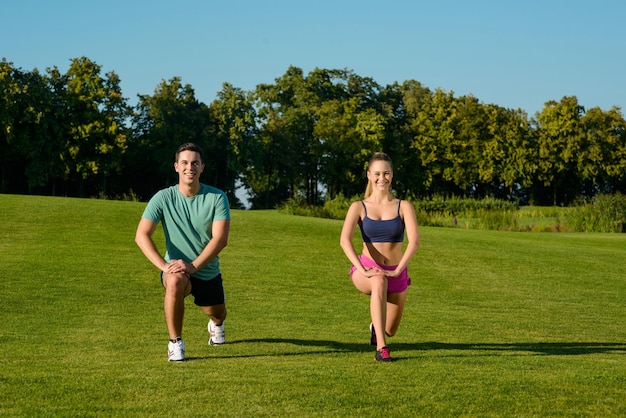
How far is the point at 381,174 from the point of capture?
796 centimetres

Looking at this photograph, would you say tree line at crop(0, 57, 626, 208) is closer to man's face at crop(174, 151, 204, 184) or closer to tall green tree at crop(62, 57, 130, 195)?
tall green tree at crop(62, 57, 130, 195)

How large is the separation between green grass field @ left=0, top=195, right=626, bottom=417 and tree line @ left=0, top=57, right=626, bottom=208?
41.4m

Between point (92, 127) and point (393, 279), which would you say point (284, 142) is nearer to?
→ point (92, 127)

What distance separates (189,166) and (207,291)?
128 centimetres

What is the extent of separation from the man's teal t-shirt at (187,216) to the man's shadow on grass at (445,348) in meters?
1.16

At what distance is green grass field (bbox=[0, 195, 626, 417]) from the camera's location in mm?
5797

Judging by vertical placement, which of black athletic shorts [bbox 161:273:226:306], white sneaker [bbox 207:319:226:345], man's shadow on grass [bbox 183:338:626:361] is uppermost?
black athletic shorts [bbox 161:273:226:306]

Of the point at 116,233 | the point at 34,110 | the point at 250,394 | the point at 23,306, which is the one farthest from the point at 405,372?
the point at 34,110

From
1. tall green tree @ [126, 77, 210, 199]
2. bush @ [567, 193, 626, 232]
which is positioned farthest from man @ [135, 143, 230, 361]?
tall green tree @ [126, 77, 210, 199]

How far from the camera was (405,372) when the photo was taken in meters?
6.82

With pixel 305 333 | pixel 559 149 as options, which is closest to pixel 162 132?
pixel 559 149

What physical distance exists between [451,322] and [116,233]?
1459 centimetres

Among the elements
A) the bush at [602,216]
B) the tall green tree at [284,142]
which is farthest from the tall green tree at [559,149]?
the bush at [602,216]

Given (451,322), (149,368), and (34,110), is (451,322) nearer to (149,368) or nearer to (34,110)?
(149,368)
